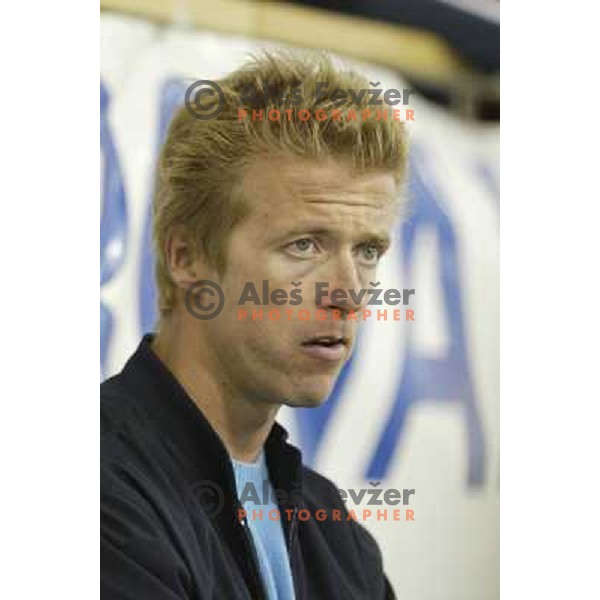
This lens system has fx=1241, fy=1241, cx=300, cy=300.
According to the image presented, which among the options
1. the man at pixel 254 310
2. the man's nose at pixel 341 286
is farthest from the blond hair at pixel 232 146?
the man's nose at pixel 341 286

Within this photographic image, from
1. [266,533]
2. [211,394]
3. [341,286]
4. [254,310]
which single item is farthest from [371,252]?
[266,533]

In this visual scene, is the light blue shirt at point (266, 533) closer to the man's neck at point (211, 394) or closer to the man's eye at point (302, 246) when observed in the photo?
the man's neck at point (211, 394)

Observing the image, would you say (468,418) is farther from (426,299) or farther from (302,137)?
(302,137)

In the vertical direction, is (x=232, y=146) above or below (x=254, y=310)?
above

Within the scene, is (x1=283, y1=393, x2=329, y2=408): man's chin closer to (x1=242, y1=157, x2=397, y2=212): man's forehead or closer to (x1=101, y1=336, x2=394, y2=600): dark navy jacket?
(x1=101, y1=336, x2=394, y2=600): dark navy jacket

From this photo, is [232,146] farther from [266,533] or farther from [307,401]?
[266,533]

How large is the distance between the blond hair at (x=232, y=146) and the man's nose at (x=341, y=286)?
12 centimetres

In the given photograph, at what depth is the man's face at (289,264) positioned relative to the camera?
149 cm

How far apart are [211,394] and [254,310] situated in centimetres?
12

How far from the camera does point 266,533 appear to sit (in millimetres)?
1501

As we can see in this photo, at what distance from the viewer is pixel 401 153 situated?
1579 mm

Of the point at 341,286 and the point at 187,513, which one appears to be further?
the point at 341,286
